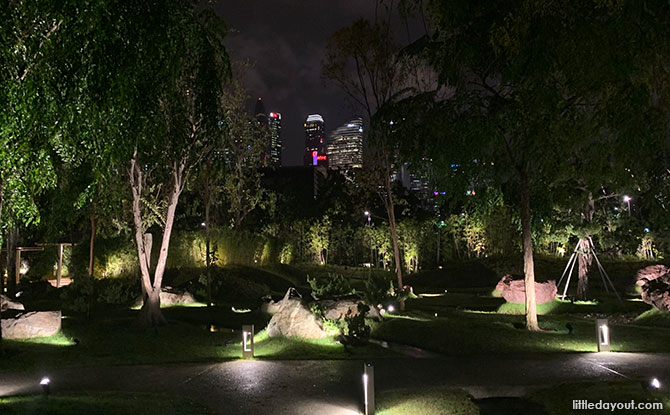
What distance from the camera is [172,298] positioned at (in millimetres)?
18875

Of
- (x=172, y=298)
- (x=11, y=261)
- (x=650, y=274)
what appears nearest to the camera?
(x=650, y=274)

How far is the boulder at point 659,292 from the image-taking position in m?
13.3

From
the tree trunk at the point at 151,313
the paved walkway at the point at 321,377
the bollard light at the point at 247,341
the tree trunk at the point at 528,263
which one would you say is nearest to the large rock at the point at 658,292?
the tree trunk at the point at 528,263

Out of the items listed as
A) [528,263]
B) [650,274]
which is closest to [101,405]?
[528,263]

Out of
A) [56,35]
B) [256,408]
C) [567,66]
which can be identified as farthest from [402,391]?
[56,35]

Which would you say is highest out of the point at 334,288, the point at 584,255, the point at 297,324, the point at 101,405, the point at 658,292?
the point at 584,255

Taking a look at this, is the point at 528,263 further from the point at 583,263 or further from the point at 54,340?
the point at 54,340

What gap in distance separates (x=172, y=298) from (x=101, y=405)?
13.2 metres

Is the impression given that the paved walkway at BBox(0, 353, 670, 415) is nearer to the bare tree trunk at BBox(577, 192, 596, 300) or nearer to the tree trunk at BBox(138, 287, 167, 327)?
the tree trunk at BBox(138, 287, 167, 327)

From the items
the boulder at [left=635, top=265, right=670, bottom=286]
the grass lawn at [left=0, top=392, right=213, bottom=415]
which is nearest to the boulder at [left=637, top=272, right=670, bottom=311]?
the boulder at [left=635, top=265, right=670, bottom=286]

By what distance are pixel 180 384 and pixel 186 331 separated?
17.7ft

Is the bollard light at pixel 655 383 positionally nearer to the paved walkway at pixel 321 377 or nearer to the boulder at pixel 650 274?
the paved walkway at pixel 321 377

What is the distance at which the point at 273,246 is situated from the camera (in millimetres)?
34500

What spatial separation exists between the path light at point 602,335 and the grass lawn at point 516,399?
2.99 metres
